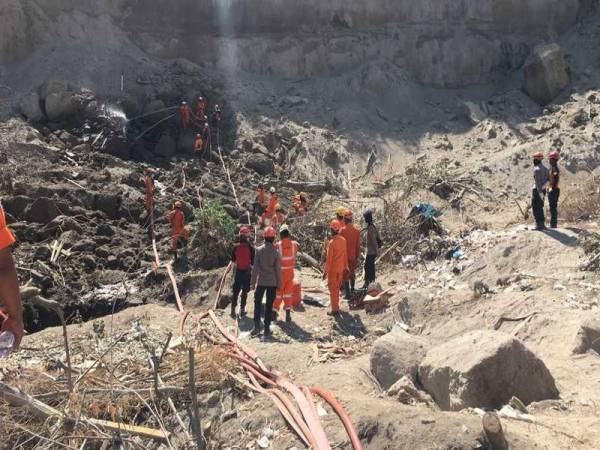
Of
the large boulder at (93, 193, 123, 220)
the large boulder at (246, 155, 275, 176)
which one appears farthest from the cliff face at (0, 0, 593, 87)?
the large boulder at (93, 193, 123, 220)

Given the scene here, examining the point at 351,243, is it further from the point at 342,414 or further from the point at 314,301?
the point at 342,414

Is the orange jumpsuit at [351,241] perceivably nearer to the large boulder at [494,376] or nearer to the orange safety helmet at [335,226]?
the orange safety helmet at [335,226]

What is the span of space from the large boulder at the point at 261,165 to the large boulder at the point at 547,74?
380 inches

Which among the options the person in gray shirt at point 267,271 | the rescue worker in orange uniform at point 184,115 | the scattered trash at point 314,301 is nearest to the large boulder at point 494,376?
the person in gray shirt at point 267,271

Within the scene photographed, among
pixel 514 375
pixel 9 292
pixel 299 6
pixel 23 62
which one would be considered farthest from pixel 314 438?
pixel 299 6

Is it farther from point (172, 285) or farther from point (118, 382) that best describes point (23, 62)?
point (118, 382)

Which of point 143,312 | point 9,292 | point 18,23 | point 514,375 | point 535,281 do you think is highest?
point 18,23

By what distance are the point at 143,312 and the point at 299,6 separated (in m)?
16.9

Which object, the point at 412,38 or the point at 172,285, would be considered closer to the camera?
the point at 172,285

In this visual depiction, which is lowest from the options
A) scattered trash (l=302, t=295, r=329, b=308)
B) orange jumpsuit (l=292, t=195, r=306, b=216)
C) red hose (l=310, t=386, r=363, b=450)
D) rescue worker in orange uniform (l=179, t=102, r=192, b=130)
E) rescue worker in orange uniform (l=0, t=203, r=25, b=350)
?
scattered trash (l=302, t=295, r=329, b=308)

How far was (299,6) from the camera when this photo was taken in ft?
76.0

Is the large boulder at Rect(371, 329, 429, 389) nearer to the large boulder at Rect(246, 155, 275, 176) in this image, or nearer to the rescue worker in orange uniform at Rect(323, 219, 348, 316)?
the rescue worker in orange uniform at Rect(323, 219, 348, 316)

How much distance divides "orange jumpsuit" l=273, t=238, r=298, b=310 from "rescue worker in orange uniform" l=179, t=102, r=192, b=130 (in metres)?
10.6

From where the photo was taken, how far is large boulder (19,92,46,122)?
57.6 ft
